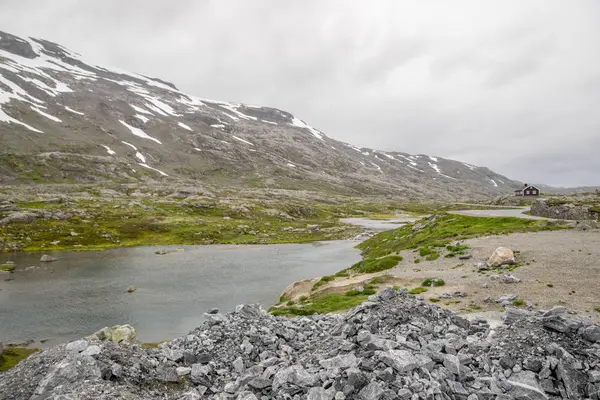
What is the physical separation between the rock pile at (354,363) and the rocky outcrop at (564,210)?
201 ft

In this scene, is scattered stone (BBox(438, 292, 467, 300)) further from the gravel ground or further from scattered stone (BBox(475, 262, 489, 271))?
scattered stone (BBox(475, 262, 489, 271))

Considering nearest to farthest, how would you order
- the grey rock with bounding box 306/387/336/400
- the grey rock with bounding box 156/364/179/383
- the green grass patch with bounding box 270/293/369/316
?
1. the grey rock with bounding box 306/387/336/400
2. the grey rock with bounding box 156/364/179/383
3. the green grass patch with bounding box 270/293/369/316

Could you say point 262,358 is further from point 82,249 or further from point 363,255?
point 82,249

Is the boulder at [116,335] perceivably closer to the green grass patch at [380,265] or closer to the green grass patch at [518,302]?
the green grass patch at [518,302]

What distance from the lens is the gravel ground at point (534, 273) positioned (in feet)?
90.6

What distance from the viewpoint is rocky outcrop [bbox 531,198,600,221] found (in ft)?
213

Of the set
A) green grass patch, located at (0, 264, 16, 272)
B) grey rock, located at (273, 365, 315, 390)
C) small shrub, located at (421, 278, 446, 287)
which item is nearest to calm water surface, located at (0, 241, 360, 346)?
green grass patch, located at (0, 264, 16, 272)

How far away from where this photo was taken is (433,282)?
120ft

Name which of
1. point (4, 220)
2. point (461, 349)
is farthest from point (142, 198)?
point (461, 349)

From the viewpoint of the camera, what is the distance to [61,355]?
62.8 ft

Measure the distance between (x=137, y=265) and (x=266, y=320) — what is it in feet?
221

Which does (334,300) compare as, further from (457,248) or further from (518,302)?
(457,248)

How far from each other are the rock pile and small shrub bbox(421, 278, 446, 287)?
47.8ft

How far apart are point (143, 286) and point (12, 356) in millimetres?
28795
